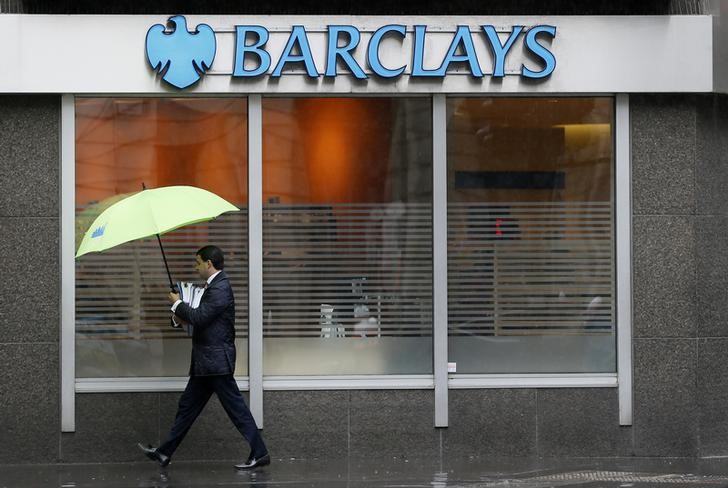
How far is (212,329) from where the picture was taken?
32.7 feet

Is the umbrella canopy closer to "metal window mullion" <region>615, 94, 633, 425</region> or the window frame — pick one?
the window frame

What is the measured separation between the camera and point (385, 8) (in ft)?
35.8

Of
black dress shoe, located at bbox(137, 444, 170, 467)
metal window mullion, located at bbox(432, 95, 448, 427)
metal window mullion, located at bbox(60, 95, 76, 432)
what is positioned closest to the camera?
black dress shoe, located at bbox(137, 444, 170, 467)

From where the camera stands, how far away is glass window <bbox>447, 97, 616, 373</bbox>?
11070 mm

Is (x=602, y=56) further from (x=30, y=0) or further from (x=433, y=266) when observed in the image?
(x=30, y=0)

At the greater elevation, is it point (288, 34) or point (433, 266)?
point (288, 34)

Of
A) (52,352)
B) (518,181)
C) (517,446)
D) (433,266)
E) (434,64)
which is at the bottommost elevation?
(517,446)

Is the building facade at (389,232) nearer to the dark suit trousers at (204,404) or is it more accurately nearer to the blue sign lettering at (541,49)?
the blue sign lettering at (541,49)

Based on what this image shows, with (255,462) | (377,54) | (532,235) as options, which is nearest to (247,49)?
(377,54)

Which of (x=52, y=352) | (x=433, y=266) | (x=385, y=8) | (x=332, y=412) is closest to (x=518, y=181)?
(x=433, y=266)

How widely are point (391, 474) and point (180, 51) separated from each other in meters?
4.10

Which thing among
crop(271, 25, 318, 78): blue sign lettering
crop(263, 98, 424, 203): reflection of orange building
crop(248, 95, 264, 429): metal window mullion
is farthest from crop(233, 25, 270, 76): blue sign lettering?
crop(263, 98, 424, 203): reflection of orange building

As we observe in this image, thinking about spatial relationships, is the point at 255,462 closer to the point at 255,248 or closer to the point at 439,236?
the point at 255,248

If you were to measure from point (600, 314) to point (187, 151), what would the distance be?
4.09 metres
